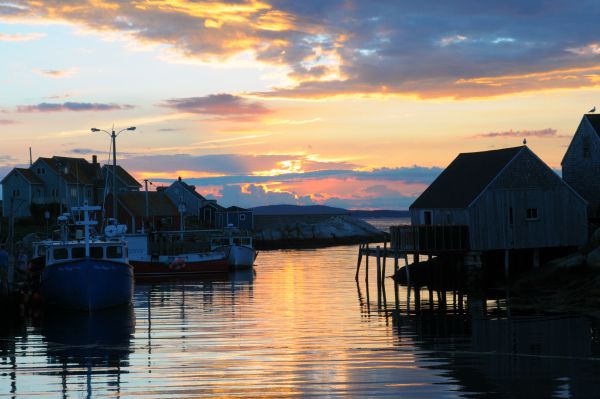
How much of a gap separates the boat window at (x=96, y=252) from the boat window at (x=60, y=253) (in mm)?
1196

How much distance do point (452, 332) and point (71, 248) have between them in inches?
771

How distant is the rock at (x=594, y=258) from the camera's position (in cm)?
4319

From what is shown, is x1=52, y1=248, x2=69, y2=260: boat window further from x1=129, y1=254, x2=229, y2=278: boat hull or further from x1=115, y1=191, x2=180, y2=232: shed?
x1=115, y1=191, x2=180, y2=232: shed

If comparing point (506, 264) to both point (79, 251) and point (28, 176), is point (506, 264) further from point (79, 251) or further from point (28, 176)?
point (28, 176)

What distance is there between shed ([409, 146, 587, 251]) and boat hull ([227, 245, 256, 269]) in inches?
1051

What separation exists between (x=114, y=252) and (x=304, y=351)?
1808 cm

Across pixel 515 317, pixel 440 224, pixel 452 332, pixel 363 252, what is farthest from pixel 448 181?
pixel 452 332

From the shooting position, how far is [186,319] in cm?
3806

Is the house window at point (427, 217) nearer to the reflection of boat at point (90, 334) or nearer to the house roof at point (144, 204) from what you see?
the reflection of boat at point (90, 334)

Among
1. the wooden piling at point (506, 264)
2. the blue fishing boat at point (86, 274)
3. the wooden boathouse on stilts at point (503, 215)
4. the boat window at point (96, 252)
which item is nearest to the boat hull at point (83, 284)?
the blue fishing boat at point (86, 274)

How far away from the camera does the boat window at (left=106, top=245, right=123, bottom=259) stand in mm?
42656

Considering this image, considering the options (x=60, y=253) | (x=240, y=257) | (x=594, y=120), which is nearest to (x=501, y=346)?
(x=60, y=253)

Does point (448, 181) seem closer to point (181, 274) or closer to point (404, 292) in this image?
point (404, 292)

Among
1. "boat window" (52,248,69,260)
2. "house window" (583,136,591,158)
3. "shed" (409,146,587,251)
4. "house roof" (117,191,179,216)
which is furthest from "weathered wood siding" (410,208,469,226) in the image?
"house roof" (117,191,179,216)
